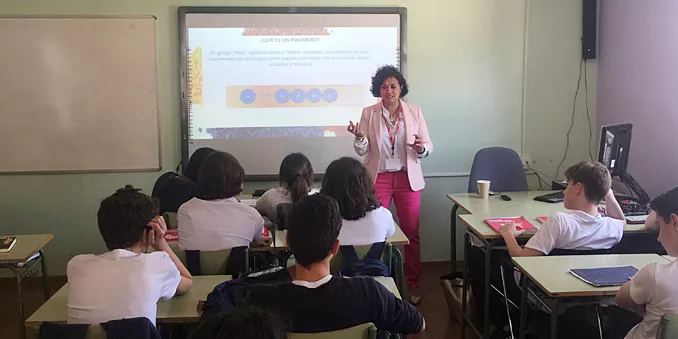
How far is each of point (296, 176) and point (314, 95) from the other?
1.55 m

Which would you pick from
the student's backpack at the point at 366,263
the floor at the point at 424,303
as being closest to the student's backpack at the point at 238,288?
the student's backpack at the point at 366,263

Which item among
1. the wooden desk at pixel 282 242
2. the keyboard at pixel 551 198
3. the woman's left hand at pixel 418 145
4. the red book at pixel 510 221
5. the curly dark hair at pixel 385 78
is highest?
the curly dark hair at pixel 385 78

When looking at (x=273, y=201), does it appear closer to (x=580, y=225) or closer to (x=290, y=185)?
(x=290, y=185)

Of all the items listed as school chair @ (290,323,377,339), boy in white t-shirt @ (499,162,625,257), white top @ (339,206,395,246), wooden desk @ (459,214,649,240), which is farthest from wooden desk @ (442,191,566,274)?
school chair @ (290,323,377,339)

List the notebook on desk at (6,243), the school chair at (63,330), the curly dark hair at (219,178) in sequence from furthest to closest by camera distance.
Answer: the notebook on desk at (6,243) → the curly dark hair at (219,178) → the school chair at (63,330)

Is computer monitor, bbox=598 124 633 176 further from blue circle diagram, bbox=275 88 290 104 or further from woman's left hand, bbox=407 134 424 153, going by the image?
blue circle diagram, bbox=275 88 290 104

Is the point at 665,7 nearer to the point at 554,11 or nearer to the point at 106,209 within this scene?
the point at 554,11

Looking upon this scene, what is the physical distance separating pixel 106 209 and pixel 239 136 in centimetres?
257

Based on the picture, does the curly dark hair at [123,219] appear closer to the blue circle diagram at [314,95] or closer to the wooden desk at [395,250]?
the wooden desk at [395,250]

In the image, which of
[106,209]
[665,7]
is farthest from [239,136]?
[665,7]

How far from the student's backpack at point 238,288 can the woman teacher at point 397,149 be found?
2279mm

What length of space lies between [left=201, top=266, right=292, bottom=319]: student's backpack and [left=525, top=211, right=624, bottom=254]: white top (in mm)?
1429

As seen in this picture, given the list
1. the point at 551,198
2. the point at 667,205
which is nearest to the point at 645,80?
the point at 551,198

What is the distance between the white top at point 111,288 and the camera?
1.93 m
